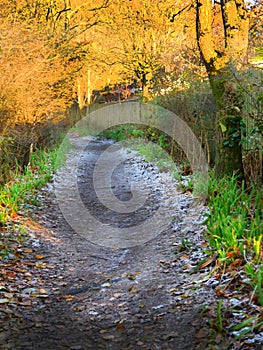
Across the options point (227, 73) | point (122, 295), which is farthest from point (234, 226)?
point (227, 73)

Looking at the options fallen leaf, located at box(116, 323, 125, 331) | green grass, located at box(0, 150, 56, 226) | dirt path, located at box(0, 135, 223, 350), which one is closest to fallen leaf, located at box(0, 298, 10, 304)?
dirt path, located at box(0, 135, 223, 350)

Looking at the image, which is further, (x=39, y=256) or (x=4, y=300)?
(x=39, y=256)

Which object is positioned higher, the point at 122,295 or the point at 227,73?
the point at 227,73

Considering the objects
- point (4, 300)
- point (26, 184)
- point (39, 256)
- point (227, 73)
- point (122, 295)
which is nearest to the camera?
point (4, 300)

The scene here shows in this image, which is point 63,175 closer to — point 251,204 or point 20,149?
point 20,149

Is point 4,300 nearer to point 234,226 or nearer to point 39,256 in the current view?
point 39,256

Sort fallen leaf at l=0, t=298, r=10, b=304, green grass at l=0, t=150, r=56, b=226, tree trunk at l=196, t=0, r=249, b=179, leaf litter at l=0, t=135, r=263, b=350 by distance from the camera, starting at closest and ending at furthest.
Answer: leaf litter at l=0, t=135, r=263, b=350, fallen leaf at l=0, t=298, r=10, b=304, tree trunk at l=196, t=0, r=249, b=179, green grass at l=0, t=150, r=56, b=226

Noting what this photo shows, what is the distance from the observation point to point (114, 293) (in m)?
4.19

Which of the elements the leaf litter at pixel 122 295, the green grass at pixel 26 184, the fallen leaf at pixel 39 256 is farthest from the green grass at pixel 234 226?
the green grass at pixel 26 184

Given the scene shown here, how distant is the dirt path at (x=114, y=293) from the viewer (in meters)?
3.28

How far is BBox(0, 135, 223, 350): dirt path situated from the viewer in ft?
10.8

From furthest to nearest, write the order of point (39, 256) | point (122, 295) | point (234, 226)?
point (39, 256) → point (234, 226) → point (122, 295)

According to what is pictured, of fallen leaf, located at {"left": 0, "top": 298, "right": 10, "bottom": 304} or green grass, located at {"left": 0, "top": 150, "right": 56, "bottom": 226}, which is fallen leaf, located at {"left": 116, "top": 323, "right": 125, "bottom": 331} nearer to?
fallen leaf, located at {"left": 0, "top": 298, "right": 10, "bottom": 304}

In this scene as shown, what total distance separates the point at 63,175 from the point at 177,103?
3646 millimetres
